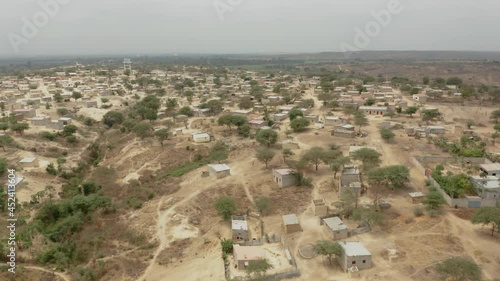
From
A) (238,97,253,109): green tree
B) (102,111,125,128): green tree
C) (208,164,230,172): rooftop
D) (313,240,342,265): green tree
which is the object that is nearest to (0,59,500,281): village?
(313,240,342,265): green tree

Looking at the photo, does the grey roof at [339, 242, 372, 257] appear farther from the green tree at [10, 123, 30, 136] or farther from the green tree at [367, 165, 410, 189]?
the green tree at [10, 123, 30, 136]

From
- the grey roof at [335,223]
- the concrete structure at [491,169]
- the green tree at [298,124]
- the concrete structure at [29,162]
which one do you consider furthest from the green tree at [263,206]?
the concrete structure at [29,162]

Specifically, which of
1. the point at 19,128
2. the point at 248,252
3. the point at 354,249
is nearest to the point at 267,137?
the point at 248,252

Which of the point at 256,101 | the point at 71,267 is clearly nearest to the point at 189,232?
the point at 71,267

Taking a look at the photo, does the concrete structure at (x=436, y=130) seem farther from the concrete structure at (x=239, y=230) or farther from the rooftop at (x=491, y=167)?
the concrete structure at (x=239, y=230)

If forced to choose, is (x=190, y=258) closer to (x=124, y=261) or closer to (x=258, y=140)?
(x=124, y=261)

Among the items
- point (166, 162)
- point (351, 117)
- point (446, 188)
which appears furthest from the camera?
Result: point (351, 117)
